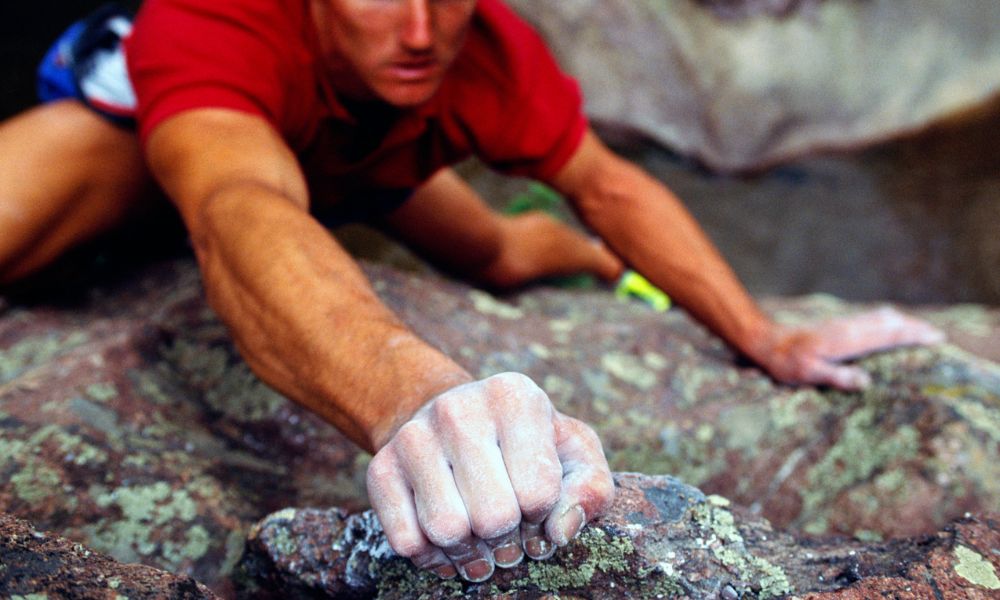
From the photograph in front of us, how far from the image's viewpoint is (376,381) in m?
1.00

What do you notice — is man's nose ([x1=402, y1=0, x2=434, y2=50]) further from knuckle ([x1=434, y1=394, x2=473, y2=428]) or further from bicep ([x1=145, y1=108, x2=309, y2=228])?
knuckle ([x1=434, y1=394, x2=473, y2=428])

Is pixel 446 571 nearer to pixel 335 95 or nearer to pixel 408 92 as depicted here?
pixel 408 92

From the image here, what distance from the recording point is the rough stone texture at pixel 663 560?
0.89 m

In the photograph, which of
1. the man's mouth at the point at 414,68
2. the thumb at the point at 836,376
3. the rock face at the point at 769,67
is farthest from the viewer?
the rock face at the point at 769,67

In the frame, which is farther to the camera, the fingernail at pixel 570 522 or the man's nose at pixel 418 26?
the man's nose at pixel 418 26

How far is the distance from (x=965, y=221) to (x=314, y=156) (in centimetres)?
295

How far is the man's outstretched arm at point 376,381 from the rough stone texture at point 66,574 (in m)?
0.21

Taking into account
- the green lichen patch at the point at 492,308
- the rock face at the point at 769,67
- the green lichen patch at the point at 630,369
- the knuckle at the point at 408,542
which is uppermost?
the knuckle at the point at 408,542

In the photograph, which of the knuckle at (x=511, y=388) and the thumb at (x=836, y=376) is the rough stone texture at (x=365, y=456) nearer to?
the thumb at (x=836, y=376)

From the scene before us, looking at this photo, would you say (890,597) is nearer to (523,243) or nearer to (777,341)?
(777,341)

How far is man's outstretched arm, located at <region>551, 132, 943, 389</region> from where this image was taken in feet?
5.88

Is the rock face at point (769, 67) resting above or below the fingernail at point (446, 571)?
below

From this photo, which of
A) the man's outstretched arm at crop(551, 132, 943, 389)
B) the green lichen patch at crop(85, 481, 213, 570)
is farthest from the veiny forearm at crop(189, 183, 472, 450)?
the man's outstretched arm at crop(551, 132, 943, 389)

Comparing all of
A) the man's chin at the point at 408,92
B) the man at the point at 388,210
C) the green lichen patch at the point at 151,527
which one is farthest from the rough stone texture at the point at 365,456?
the man's chin at the point at 408,92
